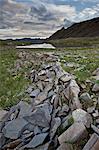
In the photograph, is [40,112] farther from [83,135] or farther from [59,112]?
[83,135]

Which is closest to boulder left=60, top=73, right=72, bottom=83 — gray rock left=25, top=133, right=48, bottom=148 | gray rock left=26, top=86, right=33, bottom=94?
gray rock left=26, top=86, right=33, bottom=94

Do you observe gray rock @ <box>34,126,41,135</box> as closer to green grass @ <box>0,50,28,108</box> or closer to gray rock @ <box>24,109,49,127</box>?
gray rock @ <box>24,109,49,127</box>

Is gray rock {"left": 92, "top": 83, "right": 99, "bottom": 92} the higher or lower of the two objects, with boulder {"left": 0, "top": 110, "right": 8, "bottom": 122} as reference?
higher

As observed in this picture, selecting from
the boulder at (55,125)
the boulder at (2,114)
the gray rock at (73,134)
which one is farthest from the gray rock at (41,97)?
the gray rock at (73,134)

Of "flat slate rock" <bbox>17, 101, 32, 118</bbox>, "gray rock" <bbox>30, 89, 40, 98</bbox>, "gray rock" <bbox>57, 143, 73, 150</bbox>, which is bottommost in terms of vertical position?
"gray rock" <bbox>57, 143, 73, 150</bbox>

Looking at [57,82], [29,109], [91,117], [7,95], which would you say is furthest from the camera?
[7,95]

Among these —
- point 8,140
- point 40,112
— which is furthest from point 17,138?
point 40,112

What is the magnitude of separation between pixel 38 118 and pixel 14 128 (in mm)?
939

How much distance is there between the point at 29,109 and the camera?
12.6 m

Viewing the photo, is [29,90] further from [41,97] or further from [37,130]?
[37,130]

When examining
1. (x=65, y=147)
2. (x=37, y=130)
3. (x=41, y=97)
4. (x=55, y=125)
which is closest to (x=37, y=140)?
(x=37, y=130)

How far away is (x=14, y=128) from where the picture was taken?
36.7 ft

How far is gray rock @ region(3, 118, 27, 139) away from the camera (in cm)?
1088

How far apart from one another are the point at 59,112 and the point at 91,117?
1463 mm
